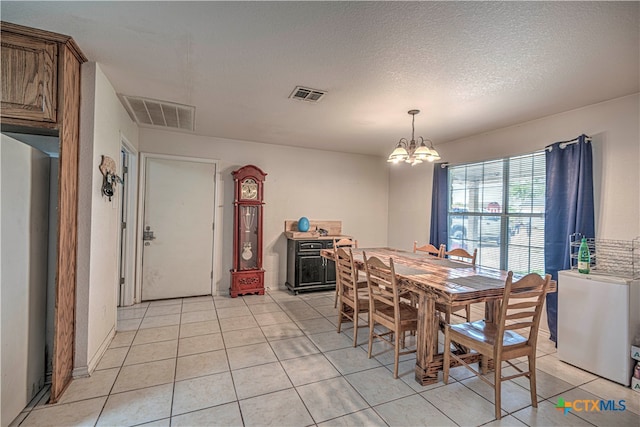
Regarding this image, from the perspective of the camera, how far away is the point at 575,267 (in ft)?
9.68

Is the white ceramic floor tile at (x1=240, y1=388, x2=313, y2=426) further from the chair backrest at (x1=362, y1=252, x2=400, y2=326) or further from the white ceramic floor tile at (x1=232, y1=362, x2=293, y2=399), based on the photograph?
the chair backrest at (x1=362, y1=252, x2=400, y2=326)

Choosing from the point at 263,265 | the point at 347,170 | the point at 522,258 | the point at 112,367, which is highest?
the point at 347,170

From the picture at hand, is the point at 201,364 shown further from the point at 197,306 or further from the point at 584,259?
the point at 584,259

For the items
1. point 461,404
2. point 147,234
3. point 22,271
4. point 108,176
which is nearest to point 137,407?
point 22,271

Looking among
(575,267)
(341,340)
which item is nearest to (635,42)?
(575,267)

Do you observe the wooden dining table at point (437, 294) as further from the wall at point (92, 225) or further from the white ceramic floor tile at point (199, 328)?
the wall at point (92, 225)

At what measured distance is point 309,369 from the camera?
8.11 feet

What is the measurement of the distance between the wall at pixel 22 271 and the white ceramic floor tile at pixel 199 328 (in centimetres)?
118

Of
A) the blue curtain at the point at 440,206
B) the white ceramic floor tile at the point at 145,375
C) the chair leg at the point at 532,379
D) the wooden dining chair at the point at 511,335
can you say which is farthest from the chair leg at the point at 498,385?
the blue curtain at the point at 440,206

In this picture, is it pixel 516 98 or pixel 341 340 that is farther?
pixel 341 340

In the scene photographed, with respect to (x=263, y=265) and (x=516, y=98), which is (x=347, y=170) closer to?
(x=263, y=265)

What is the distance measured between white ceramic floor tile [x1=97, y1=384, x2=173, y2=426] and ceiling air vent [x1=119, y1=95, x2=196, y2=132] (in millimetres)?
2709

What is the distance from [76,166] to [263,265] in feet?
10.1

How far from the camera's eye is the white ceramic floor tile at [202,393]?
6.56 feet
